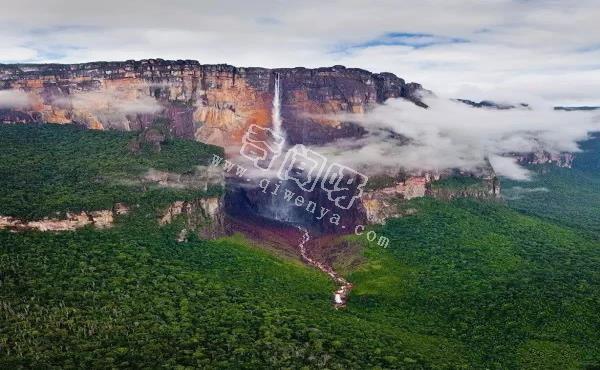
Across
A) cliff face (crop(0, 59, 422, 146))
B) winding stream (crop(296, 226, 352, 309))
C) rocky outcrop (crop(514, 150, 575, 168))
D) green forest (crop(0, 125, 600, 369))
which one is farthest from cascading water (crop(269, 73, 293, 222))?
rocky outcrop (crop(514, 150, 575, 168))

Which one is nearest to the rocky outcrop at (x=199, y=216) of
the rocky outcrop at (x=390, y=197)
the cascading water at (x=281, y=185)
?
the cascading water at (x=281, y=185)

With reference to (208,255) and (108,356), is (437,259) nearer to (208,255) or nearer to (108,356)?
(208,255)

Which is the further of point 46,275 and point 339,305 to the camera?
point 339,305

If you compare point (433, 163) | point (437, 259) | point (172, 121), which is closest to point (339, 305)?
point (437, 259)

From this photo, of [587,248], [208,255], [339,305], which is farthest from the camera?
[587,248]

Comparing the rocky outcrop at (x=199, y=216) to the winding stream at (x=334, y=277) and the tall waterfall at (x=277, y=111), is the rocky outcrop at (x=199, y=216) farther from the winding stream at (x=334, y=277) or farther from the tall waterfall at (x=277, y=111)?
the tall waterfall at (x=277, y=111)

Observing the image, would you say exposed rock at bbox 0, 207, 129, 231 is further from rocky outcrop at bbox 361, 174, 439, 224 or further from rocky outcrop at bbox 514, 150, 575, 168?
rocky outcrop at bbox 514, 150, 575, 168
